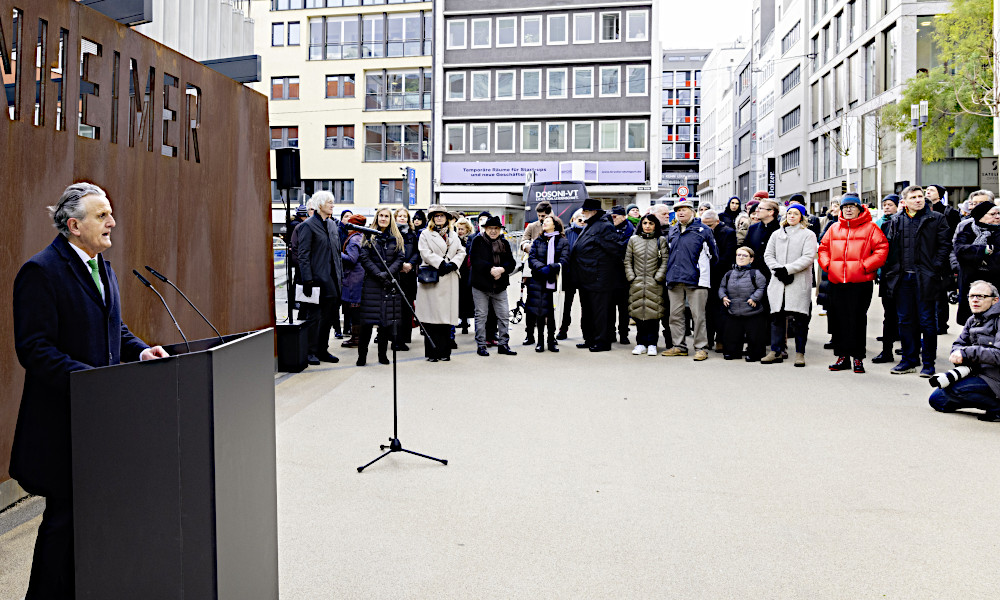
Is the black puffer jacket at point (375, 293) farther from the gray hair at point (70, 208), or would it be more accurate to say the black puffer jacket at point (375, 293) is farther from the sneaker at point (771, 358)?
the gray hair at point (70, 208)

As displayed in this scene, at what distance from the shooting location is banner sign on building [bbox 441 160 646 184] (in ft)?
174

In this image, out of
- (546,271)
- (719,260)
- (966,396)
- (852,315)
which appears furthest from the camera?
(546,271)

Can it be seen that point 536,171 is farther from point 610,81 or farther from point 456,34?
point 456,34

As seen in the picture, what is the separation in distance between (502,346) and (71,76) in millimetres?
7418

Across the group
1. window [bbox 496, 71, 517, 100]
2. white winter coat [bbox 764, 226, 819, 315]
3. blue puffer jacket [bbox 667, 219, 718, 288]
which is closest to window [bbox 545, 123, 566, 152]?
window [bbox 496, 71, 517, 100]

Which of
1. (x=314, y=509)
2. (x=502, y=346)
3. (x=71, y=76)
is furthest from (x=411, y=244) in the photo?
(x=314, y=509)

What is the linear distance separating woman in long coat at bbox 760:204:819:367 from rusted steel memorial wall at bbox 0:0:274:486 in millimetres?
6189

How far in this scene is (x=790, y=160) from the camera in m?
71.1

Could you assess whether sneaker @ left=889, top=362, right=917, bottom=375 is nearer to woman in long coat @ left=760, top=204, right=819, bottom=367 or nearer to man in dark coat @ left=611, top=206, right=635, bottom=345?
woman in long coat @ left=760, top=204, right=819, bottom=367

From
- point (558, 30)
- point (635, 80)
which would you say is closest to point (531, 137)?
point (558, 30)

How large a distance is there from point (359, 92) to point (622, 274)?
45154 millimetres

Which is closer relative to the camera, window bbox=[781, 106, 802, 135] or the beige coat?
the beige coat

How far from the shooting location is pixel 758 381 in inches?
399

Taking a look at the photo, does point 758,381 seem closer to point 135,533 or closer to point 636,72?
point 135,533
